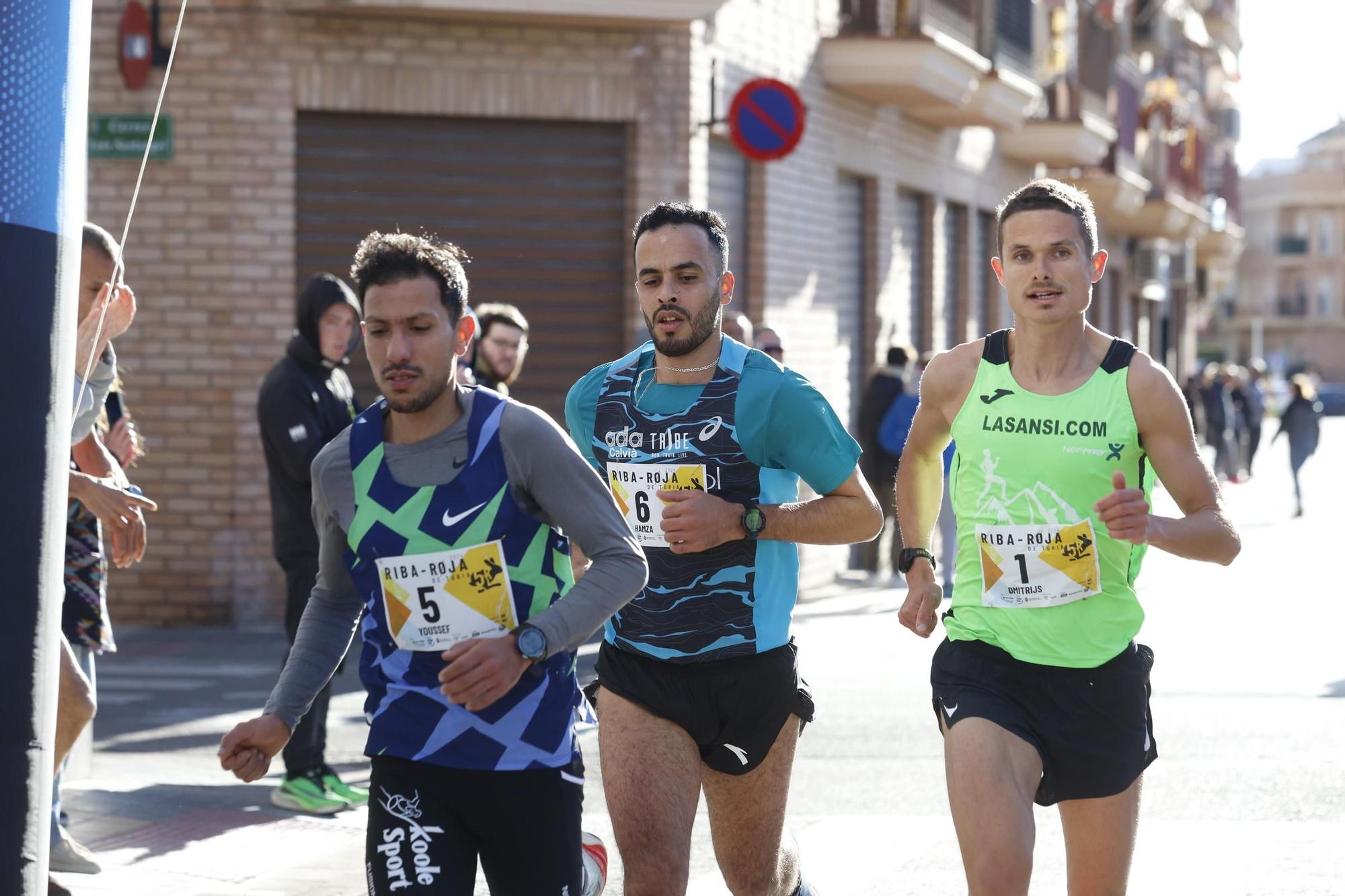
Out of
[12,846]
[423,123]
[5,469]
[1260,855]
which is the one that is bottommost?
[1260,855]

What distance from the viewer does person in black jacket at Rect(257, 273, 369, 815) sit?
810 centimetres

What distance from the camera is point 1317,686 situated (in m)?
11.6

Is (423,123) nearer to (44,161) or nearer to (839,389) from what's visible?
(839,389)

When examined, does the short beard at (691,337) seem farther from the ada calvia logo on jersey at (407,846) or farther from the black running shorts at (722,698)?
the ada calvia logo on jersey at (407,846)

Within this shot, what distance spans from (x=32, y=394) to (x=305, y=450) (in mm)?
3871

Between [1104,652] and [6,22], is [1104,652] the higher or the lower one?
the lower one

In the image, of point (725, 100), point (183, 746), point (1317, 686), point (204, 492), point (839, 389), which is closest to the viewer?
point (183, 746)

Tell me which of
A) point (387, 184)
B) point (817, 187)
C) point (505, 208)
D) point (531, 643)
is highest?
point (817, 187)

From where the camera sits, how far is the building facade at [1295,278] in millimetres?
109125

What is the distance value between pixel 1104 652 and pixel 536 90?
10.6 meters

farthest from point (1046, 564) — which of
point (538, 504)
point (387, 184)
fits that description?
point (387, 184)

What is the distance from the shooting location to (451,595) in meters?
4.16

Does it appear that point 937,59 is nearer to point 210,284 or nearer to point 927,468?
point 210,284

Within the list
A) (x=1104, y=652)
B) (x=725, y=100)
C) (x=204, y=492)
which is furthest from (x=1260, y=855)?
(x=725, y=100)
